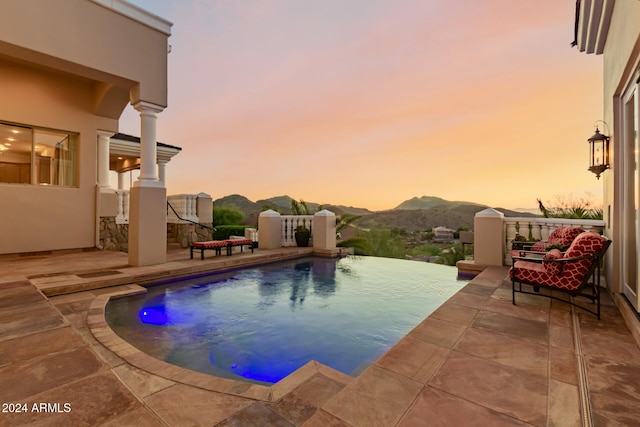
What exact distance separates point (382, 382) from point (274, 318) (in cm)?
223

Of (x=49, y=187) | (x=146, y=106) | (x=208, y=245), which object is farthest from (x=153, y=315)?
(x=49, y=187)

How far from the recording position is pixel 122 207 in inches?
360

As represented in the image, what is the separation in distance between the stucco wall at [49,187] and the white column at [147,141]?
3.32 meters

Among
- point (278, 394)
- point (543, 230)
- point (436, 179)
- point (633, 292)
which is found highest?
point (436, 179)

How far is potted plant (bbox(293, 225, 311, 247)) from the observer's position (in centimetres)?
967

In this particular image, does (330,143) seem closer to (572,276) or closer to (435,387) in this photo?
(572,276)

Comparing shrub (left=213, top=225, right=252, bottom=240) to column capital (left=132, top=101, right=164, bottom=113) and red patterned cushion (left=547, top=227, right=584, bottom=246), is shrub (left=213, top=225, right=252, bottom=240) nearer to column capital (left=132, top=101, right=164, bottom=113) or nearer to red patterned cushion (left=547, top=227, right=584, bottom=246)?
column capital (left=132, top=101, right=164, bottom=113)

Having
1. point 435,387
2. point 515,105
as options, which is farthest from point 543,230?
point 435,387

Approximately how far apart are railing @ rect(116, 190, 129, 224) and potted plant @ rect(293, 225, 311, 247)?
550 centimetres

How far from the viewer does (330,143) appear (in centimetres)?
1476

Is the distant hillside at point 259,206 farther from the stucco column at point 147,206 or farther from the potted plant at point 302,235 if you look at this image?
the stucco column at point 147,206

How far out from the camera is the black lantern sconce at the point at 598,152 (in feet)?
13.9

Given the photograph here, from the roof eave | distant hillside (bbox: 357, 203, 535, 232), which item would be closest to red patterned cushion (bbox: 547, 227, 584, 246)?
the roof eave

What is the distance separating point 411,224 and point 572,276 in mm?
20829
